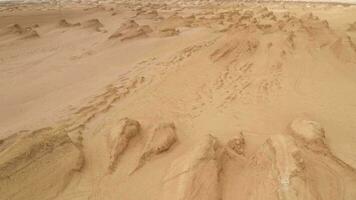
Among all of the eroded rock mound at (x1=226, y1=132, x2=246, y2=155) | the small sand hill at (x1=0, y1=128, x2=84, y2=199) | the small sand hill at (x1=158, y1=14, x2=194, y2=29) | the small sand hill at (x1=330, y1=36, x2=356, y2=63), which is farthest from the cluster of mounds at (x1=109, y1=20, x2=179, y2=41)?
the eroded rock mound at (x1=226, y1=132, x2=246, y2=155)

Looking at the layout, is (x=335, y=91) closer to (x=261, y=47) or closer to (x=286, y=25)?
(x=261, y=47)

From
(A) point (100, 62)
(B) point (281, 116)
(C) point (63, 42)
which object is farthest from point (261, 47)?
(C) point (63, 42)

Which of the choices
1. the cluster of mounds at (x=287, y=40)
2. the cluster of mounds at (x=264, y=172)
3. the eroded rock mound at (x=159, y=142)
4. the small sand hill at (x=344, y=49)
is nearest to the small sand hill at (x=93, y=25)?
the cluster of mounds at (x=287, y=40)

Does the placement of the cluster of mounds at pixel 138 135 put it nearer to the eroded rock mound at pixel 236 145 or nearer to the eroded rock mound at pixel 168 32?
the eroded rock mound at pixel 236 145

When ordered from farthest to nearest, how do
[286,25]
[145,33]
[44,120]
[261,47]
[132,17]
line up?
[132,17]
[145,33]
[286,25]
[261,47]
[44,120]

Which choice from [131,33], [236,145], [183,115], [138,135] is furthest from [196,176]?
[131,33]

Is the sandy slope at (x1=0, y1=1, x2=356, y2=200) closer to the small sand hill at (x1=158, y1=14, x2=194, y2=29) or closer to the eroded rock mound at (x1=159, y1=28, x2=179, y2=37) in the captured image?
the eroded rock mound at (x1=159, y1=28, x2=179, y2=37)
